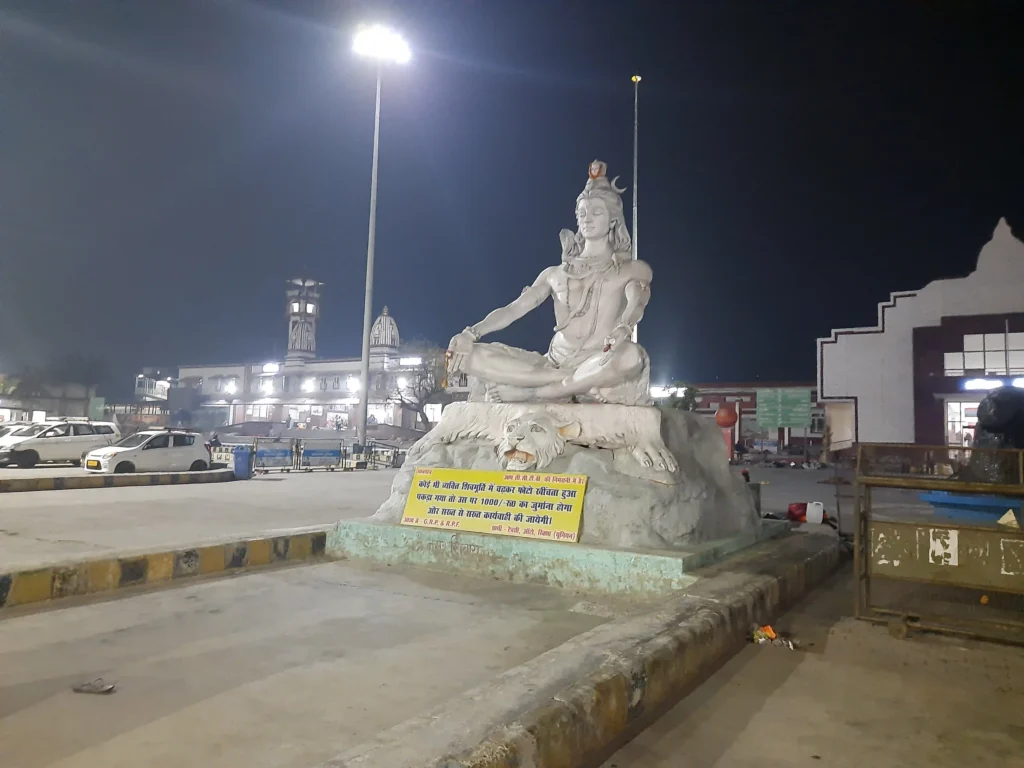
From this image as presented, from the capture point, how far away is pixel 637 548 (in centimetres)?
444

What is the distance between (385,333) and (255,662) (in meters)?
49.8

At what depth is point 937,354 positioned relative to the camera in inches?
873

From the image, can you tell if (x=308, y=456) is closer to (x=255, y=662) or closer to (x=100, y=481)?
(x=100, y=481)

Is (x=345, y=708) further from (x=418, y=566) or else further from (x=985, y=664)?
(x=985, y=664)

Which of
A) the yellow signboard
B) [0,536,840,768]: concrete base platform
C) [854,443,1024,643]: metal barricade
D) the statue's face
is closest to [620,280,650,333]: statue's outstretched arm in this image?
the statue's face

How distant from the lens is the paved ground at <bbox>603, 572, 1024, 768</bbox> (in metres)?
2.28

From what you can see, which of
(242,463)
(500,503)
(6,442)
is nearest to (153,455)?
(242,463)

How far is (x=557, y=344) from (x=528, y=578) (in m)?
2.35

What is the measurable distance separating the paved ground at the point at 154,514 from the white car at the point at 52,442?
21.2 ft

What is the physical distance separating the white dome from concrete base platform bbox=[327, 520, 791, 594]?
4641 cm

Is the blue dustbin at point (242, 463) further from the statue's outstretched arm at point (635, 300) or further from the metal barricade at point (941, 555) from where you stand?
the metal barricade at point (941, 555)

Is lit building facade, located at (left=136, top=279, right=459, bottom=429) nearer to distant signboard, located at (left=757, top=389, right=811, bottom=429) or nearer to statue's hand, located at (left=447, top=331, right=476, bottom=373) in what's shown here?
distant signboard, located at (left=757, top=389, right=811, bottom=429)

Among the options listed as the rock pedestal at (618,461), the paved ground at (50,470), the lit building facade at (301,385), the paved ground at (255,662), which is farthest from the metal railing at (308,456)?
the lit building facade at (301,385)

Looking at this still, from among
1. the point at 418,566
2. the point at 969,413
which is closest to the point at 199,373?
the point at 969,413
